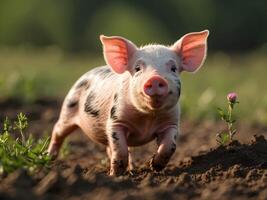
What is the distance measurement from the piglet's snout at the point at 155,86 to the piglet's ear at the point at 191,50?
0.94m

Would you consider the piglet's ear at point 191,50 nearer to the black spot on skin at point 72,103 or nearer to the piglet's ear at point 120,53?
the piglet's ear at point 120,53

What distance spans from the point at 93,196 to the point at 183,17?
94.9ft

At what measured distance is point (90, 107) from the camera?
7.39m

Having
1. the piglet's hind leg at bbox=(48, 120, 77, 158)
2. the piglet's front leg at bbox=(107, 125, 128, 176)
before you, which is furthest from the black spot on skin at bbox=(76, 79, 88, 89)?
the piglet's front leg at bbox=(107, 125, 128, 176)

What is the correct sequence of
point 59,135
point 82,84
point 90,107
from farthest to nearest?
point 59,135
point 82,84
point 90,107

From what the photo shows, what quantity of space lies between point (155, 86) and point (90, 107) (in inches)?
57.4

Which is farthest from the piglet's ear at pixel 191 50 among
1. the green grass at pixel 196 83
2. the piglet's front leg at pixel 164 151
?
the green grass at pixel 196 83

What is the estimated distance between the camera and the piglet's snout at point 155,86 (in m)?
6.05

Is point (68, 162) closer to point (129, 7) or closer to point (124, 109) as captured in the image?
point (124, 109)

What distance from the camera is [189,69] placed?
7066 mm

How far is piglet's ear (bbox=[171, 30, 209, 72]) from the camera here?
23.0ft

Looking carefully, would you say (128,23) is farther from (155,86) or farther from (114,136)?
(155,86)

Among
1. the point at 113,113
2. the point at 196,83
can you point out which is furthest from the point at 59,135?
the point at 196,83

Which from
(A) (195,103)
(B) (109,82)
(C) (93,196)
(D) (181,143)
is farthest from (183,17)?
(C) (93,196)
